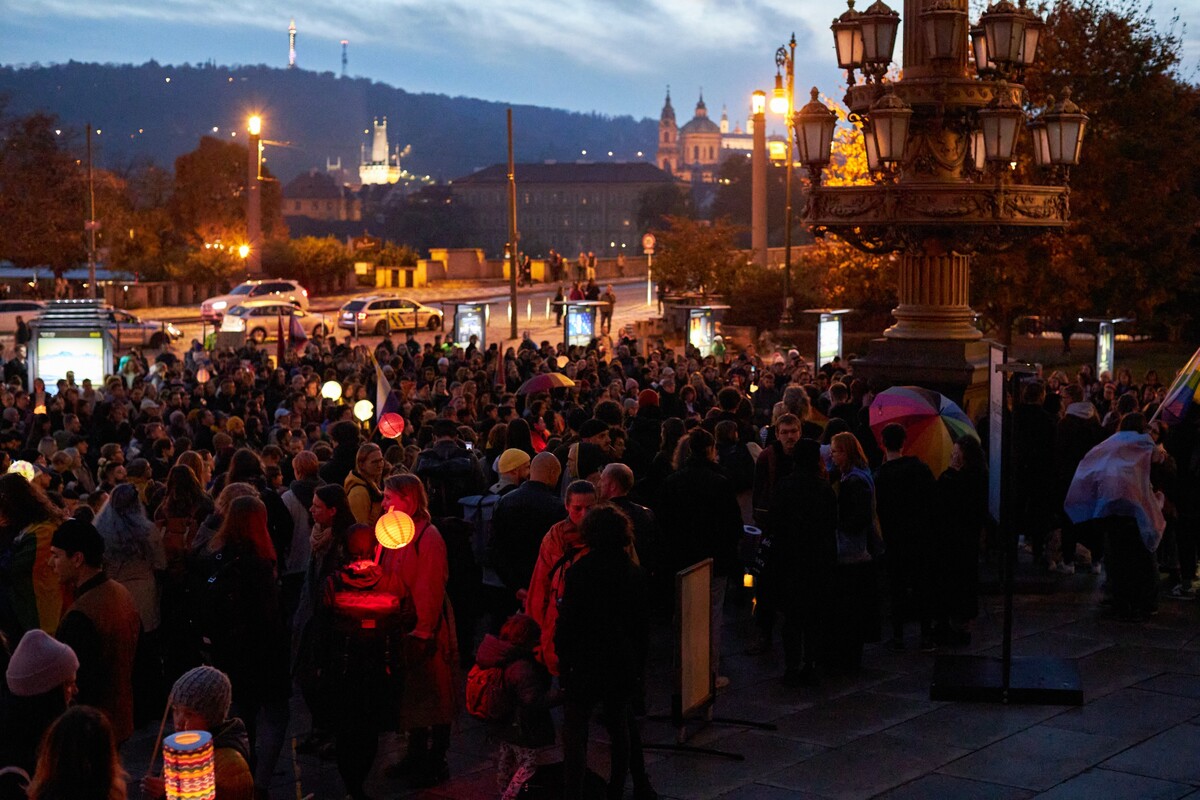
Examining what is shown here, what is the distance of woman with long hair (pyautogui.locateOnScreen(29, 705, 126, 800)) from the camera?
451cm

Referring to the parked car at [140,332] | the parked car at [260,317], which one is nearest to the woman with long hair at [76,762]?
the parked car at [140,332]

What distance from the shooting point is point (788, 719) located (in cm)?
932

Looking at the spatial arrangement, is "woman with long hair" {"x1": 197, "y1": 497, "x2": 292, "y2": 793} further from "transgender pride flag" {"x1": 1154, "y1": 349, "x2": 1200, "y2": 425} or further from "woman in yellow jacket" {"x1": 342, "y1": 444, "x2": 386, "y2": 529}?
"transgender pride flag" {"x1": 1154, "y1": 349, "x2": 1200, "y2": 425}

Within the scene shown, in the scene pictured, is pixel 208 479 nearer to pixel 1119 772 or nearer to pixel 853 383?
pixel 853 383

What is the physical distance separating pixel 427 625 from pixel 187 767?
316 cm

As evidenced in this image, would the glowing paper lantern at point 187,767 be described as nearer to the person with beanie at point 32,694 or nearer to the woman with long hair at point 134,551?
the person with beanie at point 32,694

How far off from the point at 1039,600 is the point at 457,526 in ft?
18.4

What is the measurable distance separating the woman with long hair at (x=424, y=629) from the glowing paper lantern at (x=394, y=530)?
108 millimetres

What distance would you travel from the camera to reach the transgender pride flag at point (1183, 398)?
12.8 m

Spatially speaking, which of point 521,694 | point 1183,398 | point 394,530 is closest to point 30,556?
point 394,530

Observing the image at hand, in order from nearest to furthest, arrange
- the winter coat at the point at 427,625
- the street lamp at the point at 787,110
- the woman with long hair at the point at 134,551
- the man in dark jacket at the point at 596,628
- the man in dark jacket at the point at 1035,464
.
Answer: the man in dark jacket at the point at 596,628 < the winter coat at the point at 427,625 < the woman with long hair at the point at 134,551 < the man in dark jacket at the point at 1035,464 < the street lamp at the point at 787,110

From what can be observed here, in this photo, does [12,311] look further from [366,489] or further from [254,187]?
[366,489]

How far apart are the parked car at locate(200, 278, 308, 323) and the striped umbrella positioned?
1645 inches

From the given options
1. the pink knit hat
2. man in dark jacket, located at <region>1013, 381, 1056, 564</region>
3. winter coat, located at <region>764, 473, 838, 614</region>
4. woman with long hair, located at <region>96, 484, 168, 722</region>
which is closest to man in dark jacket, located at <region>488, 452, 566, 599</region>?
winter coat, located at <region>764, 473, 838, 614</region>
